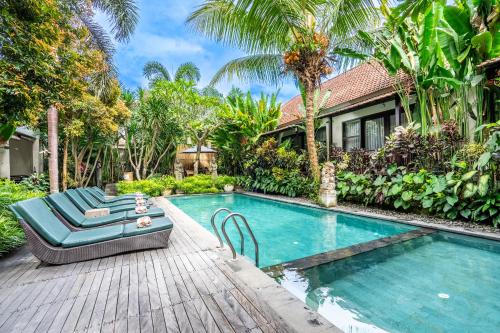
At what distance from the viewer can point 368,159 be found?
30.5 feet

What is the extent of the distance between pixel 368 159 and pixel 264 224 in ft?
15.4

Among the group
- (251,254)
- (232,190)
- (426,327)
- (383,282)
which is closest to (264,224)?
(251,254)

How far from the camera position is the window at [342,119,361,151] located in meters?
12.5

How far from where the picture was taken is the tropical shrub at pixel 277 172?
11852 millimetres

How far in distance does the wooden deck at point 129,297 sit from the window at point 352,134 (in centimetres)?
1082

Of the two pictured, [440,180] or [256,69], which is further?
[256,69]

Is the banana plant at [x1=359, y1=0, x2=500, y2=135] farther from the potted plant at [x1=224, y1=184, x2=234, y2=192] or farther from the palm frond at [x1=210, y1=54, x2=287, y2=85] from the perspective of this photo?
the potted plant at [x1=224, y1=184, x2=234, y2=192]

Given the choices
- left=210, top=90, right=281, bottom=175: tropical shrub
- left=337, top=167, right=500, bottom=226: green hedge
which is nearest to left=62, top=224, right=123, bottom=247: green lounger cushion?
left=337, top=167, right=500, bottom=226: green hedge

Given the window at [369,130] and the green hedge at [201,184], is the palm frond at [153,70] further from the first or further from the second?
the window at [369,130]

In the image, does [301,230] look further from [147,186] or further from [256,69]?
[147,186]

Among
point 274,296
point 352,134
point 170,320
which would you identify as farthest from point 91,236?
point 352,134

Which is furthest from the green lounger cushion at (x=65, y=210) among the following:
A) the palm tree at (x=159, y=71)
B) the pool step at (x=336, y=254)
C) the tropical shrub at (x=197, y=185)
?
the palm tree at (x=159, y=71)

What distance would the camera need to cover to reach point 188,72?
24031mm

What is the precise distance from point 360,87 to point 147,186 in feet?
39.6
